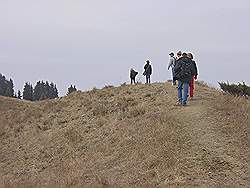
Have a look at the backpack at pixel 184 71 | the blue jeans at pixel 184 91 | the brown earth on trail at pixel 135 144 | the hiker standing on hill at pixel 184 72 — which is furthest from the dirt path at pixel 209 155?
the backpack at pixel 184 71

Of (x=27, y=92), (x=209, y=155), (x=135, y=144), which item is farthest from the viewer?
→ (x=27, y=92)

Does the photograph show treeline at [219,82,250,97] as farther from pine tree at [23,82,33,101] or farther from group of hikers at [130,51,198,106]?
pine tree at [23,82,33,101]

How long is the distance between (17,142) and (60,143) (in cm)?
254

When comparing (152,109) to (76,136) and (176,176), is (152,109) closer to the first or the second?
(76,136)

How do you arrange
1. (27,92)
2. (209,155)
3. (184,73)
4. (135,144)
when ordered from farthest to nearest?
1. (27,92)
2. (184,73)
3. (135,144)
4. (209,155)

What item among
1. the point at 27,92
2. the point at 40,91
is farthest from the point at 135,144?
the point at 40,91

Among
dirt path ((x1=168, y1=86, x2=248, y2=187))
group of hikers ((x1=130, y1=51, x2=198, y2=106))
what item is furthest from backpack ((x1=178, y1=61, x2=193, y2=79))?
dirt path ((x1=168, y1=86, x2=248, y2=187))

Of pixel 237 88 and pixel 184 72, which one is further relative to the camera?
pixel 237 88

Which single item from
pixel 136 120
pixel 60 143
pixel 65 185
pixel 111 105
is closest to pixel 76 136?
pixel 60 143

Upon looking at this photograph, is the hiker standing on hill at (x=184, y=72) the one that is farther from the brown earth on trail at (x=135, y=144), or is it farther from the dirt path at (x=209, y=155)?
the dirt path at (x=209, y=155)

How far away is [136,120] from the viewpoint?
15.3m

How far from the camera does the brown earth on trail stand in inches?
421

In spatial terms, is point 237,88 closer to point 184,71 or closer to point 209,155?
point 184,71

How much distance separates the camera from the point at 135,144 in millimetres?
13039
